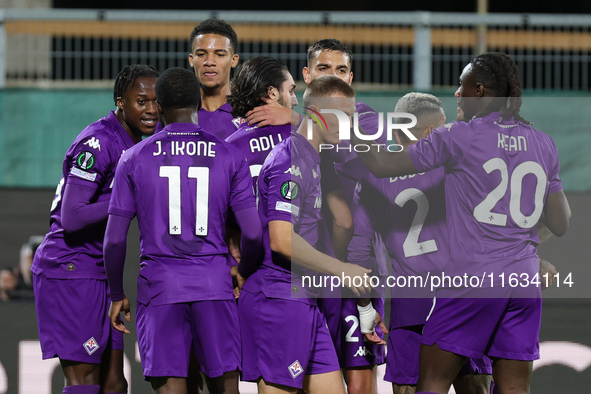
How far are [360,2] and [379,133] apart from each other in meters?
9.52

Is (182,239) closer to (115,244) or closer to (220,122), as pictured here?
(115,244)

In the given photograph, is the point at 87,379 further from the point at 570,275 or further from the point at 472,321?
the point at 570,275

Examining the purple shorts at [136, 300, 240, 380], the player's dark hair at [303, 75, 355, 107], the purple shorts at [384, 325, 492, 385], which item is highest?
the player's dark hair at [303, 75, 355, 107]

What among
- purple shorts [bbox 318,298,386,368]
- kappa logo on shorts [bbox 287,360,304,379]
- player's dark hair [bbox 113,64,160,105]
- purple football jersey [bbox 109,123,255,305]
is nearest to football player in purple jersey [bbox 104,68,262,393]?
purple football jersey [bbox 109,123,255,305]

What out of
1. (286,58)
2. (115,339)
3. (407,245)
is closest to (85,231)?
(115,339)

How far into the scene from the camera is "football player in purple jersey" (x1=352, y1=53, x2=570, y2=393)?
4180mm

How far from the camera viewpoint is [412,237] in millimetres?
4930

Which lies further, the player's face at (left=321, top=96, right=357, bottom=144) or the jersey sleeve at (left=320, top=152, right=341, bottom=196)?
the jersey sleeve at (left=320, top=152, right=341, bottom=196)

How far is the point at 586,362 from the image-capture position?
6707mm

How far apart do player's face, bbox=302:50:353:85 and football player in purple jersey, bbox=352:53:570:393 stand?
1.47 meters

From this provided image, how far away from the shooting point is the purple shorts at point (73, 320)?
4.86 m

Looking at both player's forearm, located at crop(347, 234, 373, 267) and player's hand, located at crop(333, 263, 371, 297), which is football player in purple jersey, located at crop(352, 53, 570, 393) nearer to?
player's hand, located at crop(333, 263, 371, 297)

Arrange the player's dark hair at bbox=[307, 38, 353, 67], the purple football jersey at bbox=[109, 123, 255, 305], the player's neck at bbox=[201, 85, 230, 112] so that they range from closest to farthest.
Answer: the purple football jersey at bbox=[109, 123, 255, 305] → the player's neck at bbox=[201, 85, 230, 112] → the player's dark hair at bbox=[307, 38, 353, 67]

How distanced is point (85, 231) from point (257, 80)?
131 centimetres
